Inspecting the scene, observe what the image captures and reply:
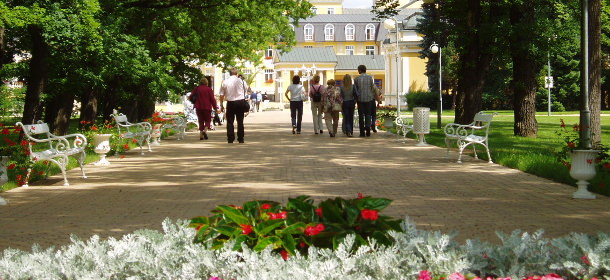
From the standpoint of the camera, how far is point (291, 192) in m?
10.3

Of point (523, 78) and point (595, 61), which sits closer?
point (595, 61)

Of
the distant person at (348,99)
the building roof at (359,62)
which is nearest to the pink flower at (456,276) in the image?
the distant person at (348,99)

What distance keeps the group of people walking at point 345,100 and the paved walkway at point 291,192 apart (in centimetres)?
514

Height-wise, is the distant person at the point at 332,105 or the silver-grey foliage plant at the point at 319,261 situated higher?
the distant person at the point at 332,105

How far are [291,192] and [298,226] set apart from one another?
528cm

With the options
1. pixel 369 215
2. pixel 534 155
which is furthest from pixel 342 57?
pixel 369 215

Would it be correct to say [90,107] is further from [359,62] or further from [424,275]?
[359,62]

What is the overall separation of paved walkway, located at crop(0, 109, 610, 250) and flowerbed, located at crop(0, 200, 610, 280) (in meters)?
1.99

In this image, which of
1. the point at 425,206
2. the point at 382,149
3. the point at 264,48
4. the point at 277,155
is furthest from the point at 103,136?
the point at 264,48

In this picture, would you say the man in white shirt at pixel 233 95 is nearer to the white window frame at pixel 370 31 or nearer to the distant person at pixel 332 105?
the distant person at pixel 332 105

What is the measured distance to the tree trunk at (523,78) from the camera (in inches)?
829

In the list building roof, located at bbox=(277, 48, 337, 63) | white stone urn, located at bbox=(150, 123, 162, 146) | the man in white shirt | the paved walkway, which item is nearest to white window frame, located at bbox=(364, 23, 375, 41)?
building roof, located at bbox=(277, 48, 337, 63)

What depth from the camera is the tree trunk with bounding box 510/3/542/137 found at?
829 inches

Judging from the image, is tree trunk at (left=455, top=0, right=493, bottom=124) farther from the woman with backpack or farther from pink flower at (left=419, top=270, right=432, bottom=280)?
pink flower at (left=419, top=270, right=432, bottom=280)
